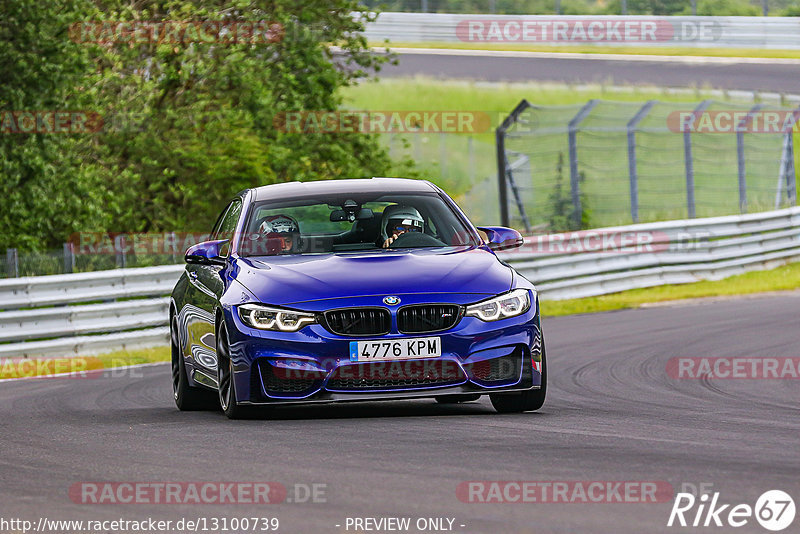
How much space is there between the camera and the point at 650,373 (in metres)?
11.9

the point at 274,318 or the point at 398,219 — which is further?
the point at 398,219

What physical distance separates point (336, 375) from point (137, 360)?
887cm

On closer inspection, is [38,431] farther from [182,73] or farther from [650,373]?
[182,73]

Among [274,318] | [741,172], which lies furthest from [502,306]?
[741,172]

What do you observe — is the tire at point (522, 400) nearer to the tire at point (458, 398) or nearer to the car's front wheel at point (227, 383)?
the tire at point (458, 398)

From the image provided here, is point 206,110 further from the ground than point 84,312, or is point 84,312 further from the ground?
point 206,110

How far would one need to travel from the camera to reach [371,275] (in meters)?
8.62

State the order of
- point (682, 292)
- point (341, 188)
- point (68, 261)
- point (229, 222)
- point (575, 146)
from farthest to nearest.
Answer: point (575, 146), point (682, 292), point (68, 261), point (229, 222), point (341, 188)

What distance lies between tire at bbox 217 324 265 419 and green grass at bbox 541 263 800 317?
11324mm

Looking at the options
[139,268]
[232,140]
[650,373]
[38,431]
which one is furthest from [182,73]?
[38,431]

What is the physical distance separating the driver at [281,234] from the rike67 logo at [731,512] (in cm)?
436

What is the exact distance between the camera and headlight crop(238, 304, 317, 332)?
837 centimetres

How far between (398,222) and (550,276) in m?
12.0

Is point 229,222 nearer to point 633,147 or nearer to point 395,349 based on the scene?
point 395,349
